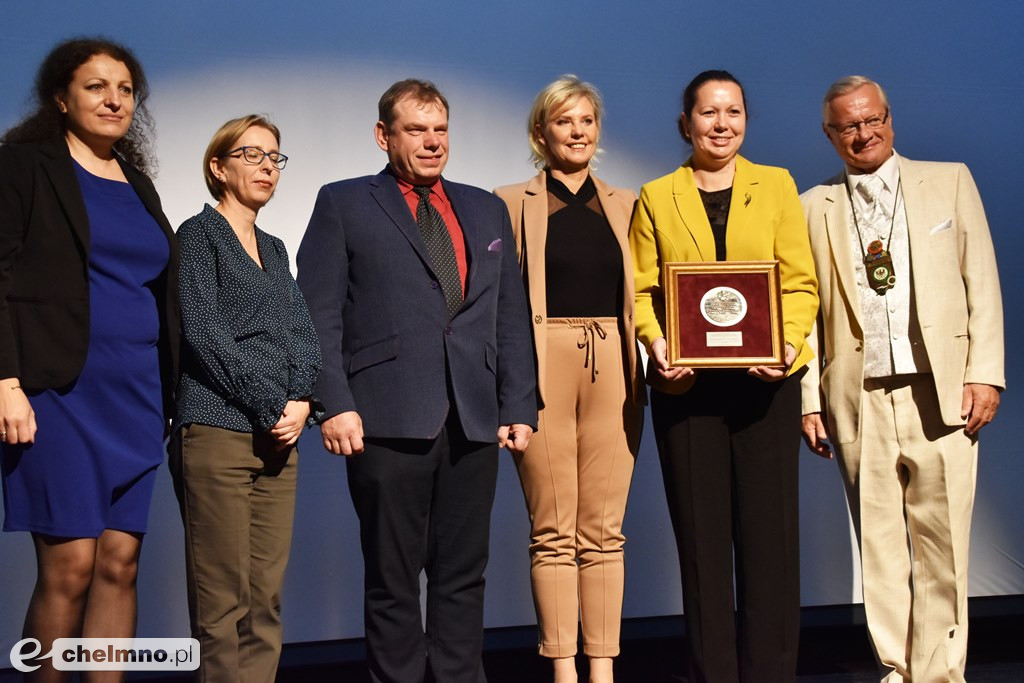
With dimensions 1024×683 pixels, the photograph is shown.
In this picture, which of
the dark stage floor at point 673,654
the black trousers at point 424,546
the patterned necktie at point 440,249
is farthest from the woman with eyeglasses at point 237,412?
the dark stage floor at point 673,654

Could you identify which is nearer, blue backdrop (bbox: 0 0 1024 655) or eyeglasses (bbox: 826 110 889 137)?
eyeglasses (bbox: 826 110 889 137)

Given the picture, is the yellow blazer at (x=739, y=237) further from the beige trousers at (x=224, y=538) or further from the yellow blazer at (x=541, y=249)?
the beige trousers at (x=224, y=538)

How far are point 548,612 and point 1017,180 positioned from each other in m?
2.83

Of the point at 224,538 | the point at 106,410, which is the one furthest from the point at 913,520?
the point at 106,410

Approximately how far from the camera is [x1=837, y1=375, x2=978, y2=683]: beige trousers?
3.07 meters

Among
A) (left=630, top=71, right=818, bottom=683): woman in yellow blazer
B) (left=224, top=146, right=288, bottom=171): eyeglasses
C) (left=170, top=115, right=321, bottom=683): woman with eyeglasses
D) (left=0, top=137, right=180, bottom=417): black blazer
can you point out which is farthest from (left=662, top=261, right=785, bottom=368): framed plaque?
(left=0, top=137, right=180, bottom=417): black blazer

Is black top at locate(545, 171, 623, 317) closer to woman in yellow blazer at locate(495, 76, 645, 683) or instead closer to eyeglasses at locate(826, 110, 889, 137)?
woman in yellow blazer at locate(495, 76, 645, 683)

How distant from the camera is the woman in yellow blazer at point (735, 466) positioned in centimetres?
281

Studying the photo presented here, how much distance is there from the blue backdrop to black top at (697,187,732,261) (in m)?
1.17

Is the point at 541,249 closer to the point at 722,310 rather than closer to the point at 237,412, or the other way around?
the point at 722,310

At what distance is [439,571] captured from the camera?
268cm

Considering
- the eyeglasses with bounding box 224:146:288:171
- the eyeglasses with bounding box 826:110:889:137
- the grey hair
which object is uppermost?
the grey hair

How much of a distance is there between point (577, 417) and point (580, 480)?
18 centimetres

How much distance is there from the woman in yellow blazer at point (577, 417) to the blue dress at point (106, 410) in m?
1.02
